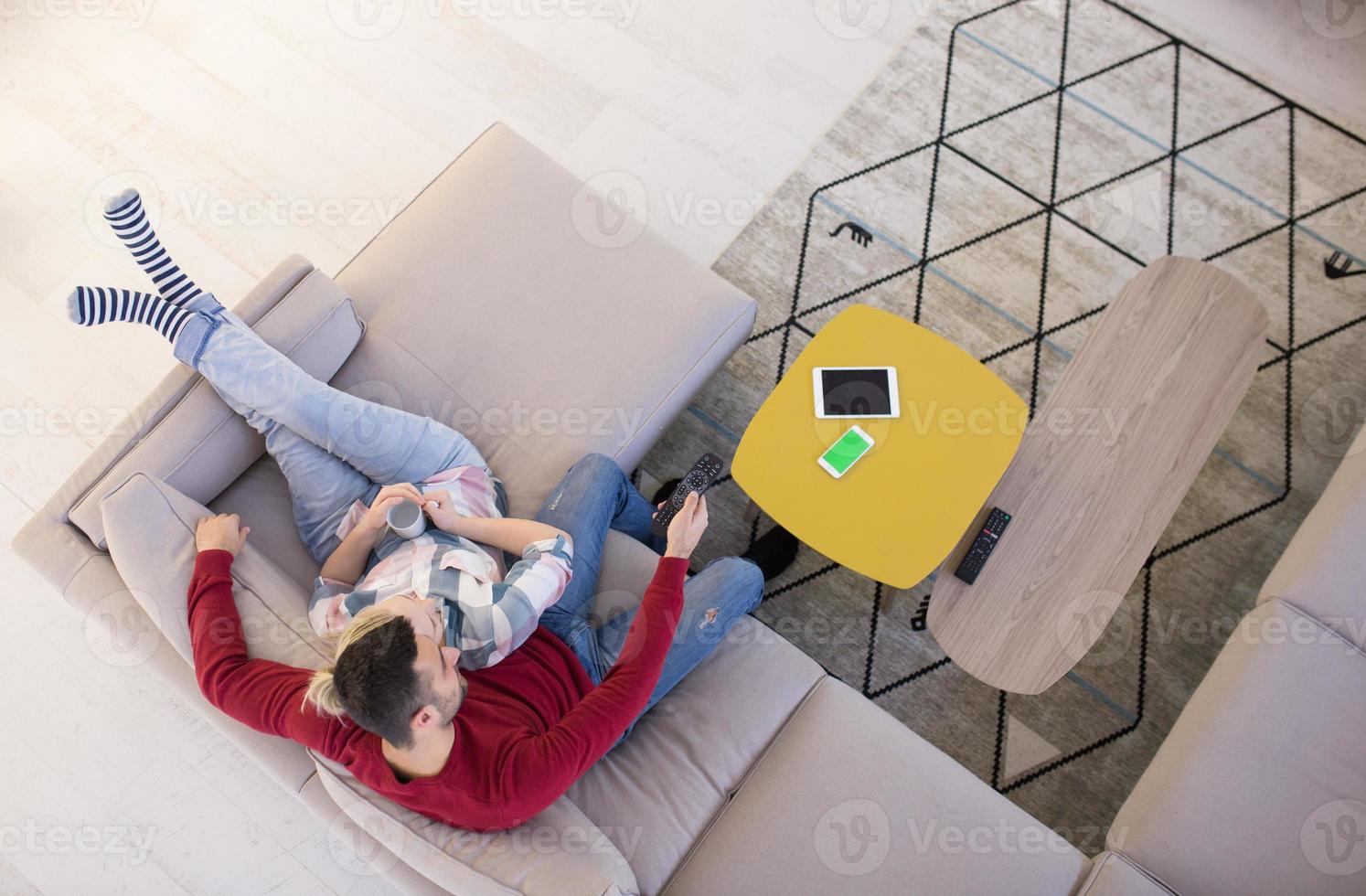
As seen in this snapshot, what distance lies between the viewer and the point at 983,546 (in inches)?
75.7

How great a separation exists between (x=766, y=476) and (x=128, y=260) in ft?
6.63

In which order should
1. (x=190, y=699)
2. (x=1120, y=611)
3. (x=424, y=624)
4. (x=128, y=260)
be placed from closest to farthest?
(x=424, y=624), (x=190, y=699), (x=1120, y=611), (x=128, y=260)

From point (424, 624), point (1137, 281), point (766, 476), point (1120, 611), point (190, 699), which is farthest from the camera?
point (1120, 611)

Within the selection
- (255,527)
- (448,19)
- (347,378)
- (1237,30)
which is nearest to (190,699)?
(255,527)

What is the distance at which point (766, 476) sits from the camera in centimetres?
202

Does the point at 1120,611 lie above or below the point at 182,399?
below

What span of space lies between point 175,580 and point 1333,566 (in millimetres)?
2301

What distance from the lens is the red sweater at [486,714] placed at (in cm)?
146

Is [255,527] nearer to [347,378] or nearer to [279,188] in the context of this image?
[347,378]

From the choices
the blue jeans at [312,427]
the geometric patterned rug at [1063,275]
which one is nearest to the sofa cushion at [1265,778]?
the geometric patterned rug at [1063,275]

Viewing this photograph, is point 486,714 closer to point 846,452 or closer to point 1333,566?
point 846,452

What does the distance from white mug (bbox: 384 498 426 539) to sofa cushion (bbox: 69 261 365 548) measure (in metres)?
0.41

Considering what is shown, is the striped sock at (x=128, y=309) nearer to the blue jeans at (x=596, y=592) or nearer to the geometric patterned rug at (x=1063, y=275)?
the blue jeans at (x=596, y=592)

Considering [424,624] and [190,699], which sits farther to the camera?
[190,699]
